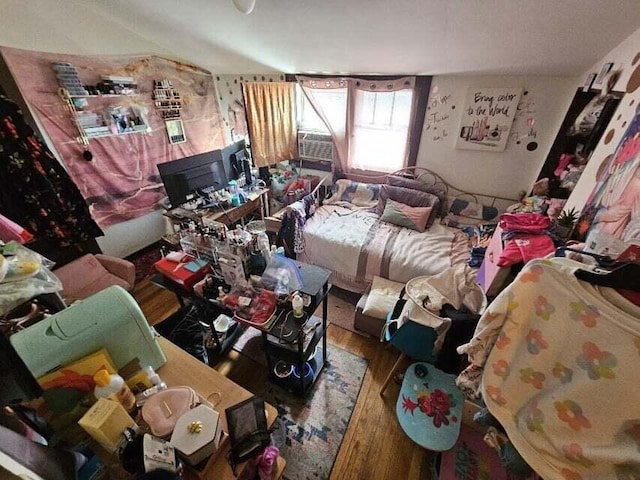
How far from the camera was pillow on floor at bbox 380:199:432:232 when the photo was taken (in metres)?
2.66

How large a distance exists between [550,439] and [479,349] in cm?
28

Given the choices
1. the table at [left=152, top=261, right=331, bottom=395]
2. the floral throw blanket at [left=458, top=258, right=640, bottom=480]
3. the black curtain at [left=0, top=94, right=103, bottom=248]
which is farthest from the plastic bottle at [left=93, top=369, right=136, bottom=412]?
the black curtain at [left=0, top=94, right=103, bottom=248]

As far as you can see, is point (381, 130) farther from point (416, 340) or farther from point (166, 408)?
point (166, 408)

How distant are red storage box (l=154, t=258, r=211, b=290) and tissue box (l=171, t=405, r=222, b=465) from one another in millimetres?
884

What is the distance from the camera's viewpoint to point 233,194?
285 centimetres

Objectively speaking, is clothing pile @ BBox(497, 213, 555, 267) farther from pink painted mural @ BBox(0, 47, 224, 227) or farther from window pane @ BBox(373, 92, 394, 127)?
pink painted mural @ BBox(0, 47, 224, 227)

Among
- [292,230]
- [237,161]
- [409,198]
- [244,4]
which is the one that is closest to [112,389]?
[244,4]

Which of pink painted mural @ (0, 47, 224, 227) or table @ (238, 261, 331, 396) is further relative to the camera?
pink painted mural @ (0, 47, 224, 227)

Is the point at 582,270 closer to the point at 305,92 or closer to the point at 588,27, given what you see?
the point at 588,27

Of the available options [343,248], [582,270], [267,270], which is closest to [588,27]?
[582,270]

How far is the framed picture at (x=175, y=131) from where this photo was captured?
2980 millimetres

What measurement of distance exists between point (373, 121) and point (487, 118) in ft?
3.86

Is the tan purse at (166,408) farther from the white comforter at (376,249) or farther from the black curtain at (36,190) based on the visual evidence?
the black curtain at (36,190)

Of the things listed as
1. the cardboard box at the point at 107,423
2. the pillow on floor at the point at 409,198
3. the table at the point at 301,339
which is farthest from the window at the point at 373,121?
the cardboard box at the point at 107,423
